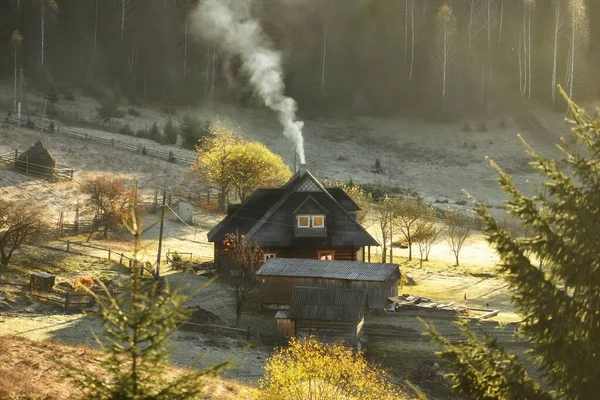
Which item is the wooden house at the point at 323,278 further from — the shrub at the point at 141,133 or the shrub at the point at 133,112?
the shrub at the point at 133,112

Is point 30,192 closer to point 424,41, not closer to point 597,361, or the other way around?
point 597,361

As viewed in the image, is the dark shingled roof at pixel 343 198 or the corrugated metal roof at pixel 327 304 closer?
the corrugated metal roof at pixel 327 304

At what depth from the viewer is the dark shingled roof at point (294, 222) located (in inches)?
1615

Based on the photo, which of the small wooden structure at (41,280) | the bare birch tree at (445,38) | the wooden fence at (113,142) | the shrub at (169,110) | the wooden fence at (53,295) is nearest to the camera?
the wooden fence at (53,295)

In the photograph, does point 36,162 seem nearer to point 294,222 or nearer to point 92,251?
point 92,251

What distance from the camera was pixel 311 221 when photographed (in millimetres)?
41375

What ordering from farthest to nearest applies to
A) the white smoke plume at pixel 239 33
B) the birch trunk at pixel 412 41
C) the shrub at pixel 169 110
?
the birch trunk at pixel 412 41, the white smoke plume at pixel 239 33, the shrub at pixel 169 110

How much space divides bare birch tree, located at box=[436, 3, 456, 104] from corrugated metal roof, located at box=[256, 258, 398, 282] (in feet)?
192

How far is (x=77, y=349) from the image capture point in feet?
87.1

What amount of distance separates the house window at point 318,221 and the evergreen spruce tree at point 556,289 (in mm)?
30814

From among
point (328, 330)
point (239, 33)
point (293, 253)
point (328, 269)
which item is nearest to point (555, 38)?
point (239, 33)

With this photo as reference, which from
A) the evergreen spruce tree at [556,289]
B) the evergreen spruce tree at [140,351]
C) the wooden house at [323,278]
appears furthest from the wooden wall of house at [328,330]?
the evergreen spruce tree at [140,351]

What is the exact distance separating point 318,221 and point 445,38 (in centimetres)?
5596

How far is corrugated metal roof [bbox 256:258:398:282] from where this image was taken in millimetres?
34875
